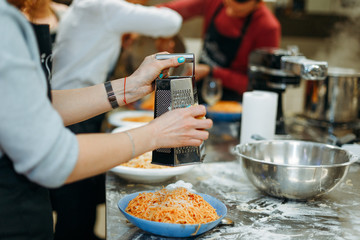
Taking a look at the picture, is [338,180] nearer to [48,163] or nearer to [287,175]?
[287,175]

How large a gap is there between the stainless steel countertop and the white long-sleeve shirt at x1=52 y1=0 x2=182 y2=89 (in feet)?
2.82

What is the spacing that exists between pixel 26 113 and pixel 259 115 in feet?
4.18

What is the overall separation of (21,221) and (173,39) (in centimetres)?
279

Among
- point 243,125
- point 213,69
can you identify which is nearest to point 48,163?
point 243,125

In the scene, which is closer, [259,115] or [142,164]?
[142,164]

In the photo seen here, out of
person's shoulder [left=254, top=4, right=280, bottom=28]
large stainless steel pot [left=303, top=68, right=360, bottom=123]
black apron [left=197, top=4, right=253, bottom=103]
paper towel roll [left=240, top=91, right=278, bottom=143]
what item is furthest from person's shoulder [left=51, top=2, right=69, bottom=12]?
large stainless steel pot [left=303, top=68, right=360, bottom=123]

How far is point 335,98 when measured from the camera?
2.31 metres

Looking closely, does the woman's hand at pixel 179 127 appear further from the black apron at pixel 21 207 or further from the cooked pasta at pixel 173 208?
the black apron at pixel 21 207

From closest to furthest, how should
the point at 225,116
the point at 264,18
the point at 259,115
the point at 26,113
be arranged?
1. the point at 26,113
2. the point at 259,115
3. the point at 225,116
4. the point at 264,18

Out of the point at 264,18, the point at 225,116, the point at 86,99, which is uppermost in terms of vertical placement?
the point at 264,18

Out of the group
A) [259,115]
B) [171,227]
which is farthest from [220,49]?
[171,227]

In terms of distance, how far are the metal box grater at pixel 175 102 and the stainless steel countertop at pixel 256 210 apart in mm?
216

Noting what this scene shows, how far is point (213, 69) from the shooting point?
3365 mm

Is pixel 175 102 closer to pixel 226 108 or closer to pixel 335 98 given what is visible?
pixel 335 98
